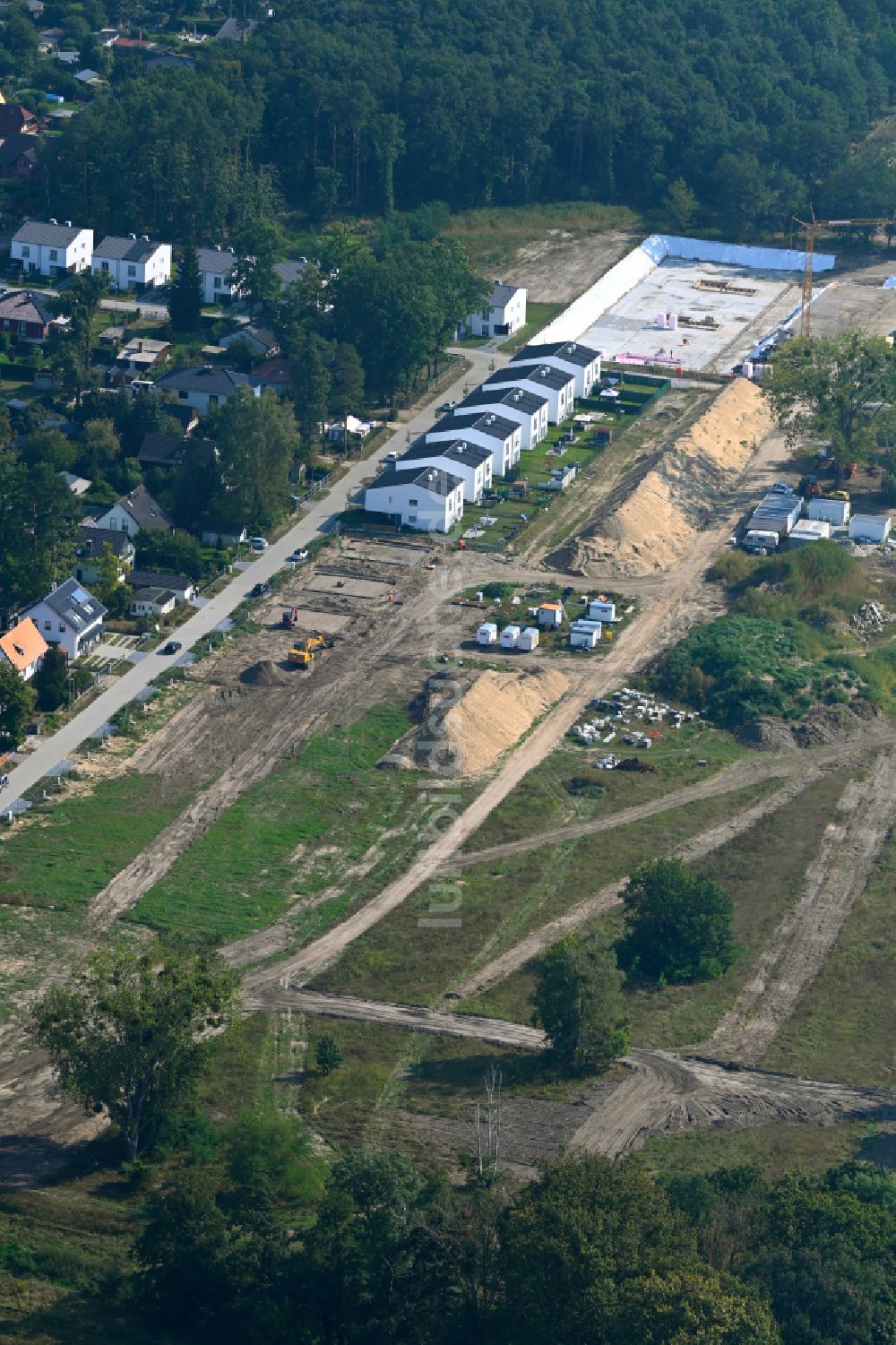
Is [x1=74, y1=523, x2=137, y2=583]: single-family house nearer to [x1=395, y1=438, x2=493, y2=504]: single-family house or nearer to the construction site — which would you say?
the construction site

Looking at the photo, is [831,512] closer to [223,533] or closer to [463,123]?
[223,533]

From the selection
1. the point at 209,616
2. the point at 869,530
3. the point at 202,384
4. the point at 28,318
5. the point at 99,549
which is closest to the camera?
the point at 209,616

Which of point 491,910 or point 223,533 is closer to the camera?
point 491,910

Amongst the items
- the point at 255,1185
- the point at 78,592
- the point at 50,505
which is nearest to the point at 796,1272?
the point at 255,1185

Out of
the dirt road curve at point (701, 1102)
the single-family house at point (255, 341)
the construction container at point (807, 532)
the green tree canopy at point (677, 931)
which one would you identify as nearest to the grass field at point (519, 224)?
the single-family house at point (255, 341)

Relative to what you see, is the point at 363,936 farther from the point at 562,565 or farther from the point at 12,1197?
the point at 562,565

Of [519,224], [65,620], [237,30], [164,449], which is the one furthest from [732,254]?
[65,620]

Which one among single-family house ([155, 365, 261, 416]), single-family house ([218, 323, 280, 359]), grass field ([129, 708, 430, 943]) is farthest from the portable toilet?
single-family house ([218, 323, 280, 359])
